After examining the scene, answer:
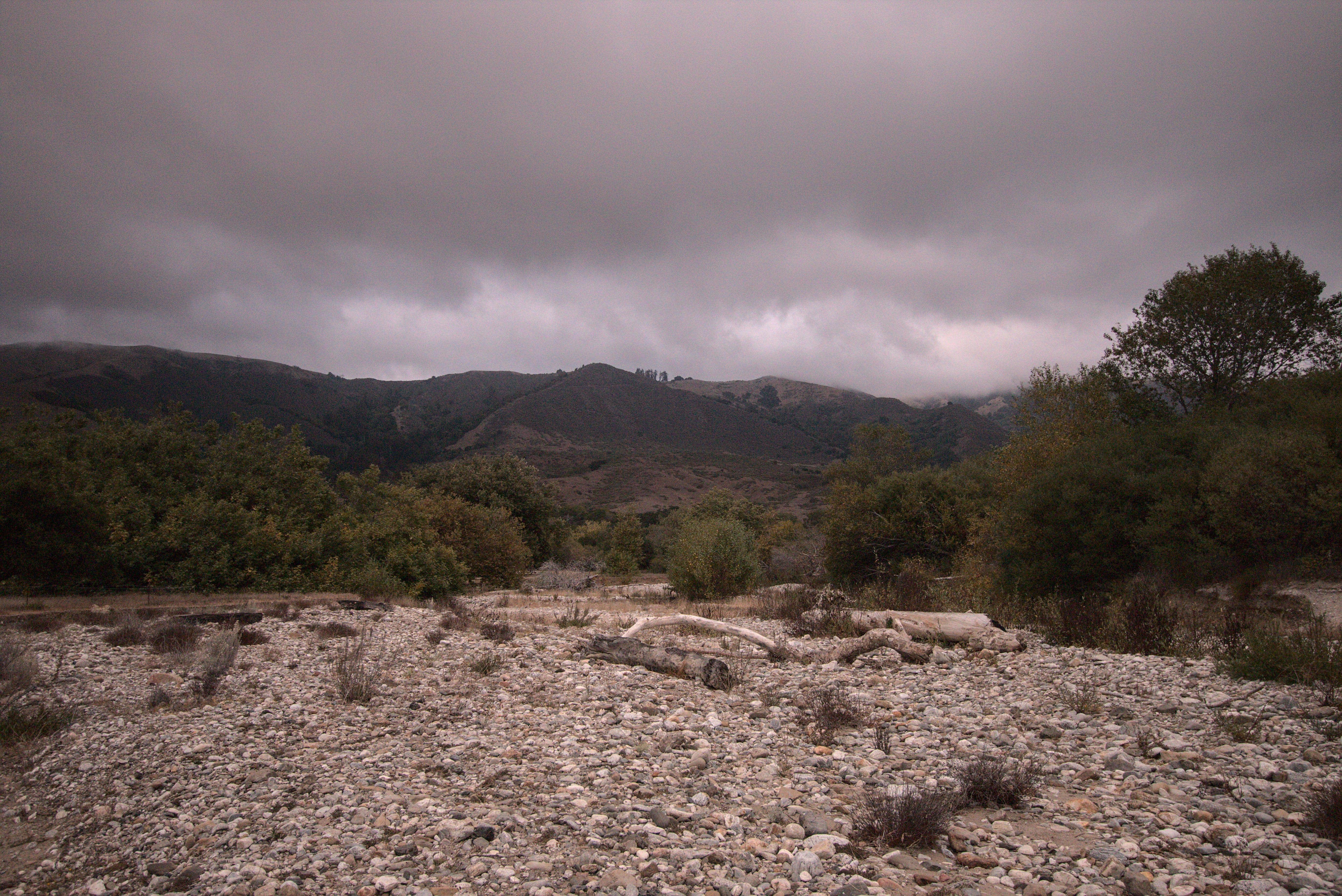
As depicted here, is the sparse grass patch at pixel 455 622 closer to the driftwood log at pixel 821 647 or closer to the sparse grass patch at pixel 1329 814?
the driftwood log at pixel 821 647

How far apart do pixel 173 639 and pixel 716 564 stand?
21724 mm

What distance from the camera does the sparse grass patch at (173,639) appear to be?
1283 cm

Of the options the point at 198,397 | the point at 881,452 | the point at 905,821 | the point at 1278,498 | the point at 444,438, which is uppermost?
the point at 198,397

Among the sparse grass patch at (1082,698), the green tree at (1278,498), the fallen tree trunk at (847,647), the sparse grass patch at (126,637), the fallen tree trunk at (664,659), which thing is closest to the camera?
the sparse grass patch at (1082,698)

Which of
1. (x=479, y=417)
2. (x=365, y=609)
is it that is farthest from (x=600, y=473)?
(x=365, y=609)

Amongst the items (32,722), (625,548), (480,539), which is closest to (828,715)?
(32,722)

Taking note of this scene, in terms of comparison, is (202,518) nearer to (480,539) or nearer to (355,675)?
(355,675)

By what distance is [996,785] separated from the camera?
20.3 feet

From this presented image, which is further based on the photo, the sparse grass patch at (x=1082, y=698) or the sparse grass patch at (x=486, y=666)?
the sparse grass patch at (x=486, y=666)

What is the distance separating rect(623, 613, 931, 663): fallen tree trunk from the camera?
42.7 feet

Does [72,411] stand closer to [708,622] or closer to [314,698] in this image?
[314,698]

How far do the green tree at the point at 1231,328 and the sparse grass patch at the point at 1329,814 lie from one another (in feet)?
93.1

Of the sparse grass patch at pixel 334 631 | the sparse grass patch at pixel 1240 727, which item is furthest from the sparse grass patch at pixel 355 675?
the sparse grass patch at pixel 1240 727

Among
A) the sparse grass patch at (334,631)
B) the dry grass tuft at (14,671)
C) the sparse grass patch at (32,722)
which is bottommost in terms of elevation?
the sparse grass patch at (334,631)
